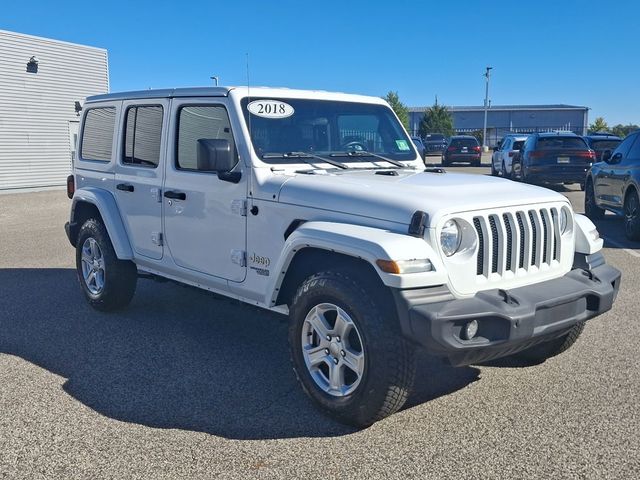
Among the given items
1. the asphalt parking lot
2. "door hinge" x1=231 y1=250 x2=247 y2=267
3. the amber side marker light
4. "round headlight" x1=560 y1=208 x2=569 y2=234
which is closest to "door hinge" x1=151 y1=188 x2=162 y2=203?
"door hinge" x1=231 y1=250 x2=247 y2=267

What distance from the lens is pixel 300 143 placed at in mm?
5004

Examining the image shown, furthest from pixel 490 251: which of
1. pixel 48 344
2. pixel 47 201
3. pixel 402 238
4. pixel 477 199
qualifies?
pixel 47 201

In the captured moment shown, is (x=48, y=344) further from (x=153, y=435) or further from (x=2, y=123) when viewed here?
(x=2, y=123)

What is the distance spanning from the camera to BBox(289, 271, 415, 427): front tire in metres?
3.61

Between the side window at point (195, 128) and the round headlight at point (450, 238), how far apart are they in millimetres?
1820

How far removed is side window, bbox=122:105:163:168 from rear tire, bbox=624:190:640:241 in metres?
7.61

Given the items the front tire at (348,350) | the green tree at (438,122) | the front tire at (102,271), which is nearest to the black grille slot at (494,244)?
the front tire at (348,350)

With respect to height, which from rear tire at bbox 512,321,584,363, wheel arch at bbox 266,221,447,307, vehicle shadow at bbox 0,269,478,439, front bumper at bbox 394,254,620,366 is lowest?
vehicle shadow at bbox 0,269,478,439

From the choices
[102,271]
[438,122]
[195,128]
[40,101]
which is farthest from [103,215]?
[438,122]

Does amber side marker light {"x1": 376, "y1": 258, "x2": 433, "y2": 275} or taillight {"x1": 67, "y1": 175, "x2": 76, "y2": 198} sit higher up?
taillight {"x1": 67, "y1": 175, "x2": 76, "y2": 198}

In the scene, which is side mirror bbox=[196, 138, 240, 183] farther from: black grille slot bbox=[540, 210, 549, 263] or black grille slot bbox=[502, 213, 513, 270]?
black grille slot bbox=[540, 210, 549, 263]

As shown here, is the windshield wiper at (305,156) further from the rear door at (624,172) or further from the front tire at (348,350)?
the rear door at (624,172)

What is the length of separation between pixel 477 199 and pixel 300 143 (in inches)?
62.5

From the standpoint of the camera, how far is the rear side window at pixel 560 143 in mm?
17344
